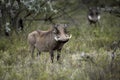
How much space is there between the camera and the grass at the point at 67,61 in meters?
8.08

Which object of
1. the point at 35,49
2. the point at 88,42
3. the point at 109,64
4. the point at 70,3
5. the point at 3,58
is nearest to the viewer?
the point at 109,64

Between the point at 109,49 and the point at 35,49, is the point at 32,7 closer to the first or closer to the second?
the point at 35,49

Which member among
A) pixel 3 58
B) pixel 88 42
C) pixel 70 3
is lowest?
pixel 70 3

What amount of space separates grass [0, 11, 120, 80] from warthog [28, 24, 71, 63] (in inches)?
10.1

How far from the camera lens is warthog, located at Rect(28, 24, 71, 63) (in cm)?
955

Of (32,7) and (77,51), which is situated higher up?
(32,7)

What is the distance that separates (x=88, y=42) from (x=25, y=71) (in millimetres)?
4700

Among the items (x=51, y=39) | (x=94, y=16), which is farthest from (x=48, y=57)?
(x=94, y=16)

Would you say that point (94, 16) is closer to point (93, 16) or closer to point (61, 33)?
point (93, 16)

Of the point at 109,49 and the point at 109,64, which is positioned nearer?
the point at 109,64

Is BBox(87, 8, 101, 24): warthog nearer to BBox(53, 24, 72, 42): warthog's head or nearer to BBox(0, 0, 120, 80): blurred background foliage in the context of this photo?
BBox(0, 0, 120, 80): blurred background foliage

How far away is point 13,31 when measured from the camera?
45.0ft

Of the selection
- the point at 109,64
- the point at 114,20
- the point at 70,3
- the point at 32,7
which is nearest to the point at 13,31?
the point at 32,7

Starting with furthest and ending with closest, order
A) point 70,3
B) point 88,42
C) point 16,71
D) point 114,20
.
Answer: point 70,3
point 114,20
point 88,42
point 16,71
